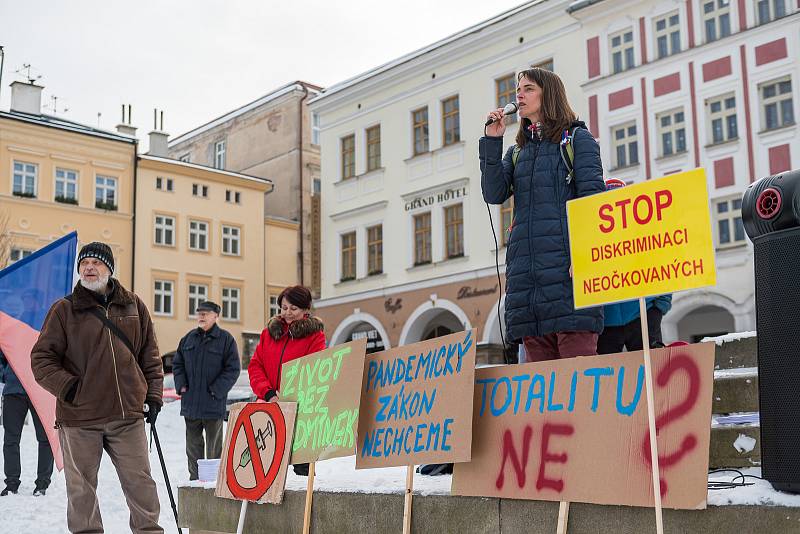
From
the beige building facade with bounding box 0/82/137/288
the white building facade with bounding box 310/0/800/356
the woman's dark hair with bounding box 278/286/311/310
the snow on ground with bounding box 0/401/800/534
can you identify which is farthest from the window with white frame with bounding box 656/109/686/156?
the beige building facade with bounding box 0/82/137/288

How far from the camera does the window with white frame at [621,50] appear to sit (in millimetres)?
24719

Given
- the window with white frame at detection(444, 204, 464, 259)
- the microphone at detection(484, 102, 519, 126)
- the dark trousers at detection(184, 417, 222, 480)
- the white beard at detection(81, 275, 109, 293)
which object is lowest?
the dark trousers at detection(184, 417, 222, 480)

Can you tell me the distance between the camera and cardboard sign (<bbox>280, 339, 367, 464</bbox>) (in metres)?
5.45

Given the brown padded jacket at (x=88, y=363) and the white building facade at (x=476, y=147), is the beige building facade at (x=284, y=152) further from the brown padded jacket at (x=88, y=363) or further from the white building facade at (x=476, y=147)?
the brown padded jacket at (x=88, y=363)

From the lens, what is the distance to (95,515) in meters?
5.84

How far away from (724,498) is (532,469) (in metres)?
0.93

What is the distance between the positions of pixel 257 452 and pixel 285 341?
1494mm

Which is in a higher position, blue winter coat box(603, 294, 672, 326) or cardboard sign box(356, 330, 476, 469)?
blue winter coat box(603, 294, 672, 326)

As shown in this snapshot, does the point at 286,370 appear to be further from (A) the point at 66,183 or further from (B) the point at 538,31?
(A) the point at 66,183

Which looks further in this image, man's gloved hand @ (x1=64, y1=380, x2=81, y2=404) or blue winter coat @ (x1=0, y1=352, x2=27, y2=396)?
blue winter coat @ (x1=0, y1=352, x2=27, y2=396)

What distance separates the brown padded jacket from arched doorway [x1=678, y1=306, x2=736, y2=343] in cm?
1944

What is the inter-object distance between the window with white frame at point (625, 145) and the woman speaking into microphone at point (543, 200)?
19.5 m

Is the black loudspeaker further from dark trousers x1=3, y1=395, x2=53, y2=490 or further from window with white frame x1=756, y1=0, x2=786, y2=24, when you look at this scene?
window with white frame x1=756, y1=0, x2=786, y2=24

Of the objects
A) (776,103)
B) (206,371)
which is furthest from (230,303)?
(206,371)
